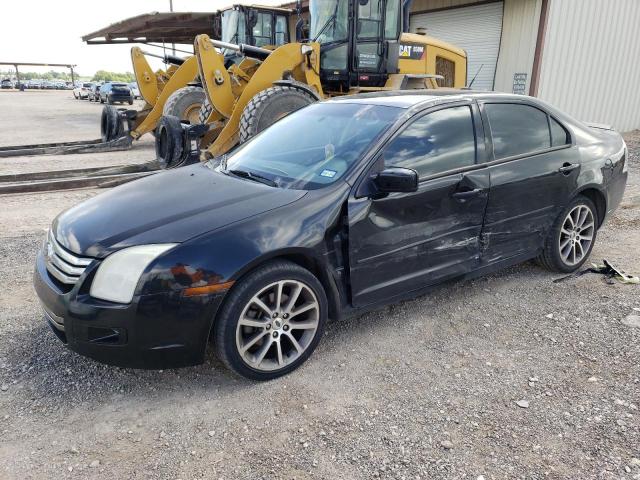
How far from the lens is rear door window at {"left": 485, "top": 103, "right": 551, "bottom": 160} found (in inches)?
149

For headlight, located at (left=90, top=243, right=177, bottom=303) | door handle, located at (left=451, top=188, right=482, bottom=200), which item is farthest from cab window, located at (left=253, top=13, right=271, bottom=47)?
headlight, located at (left=90, top=243, right=177, bottom=303)

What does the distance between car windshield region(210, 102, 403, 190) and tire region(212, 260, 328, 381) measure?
61 centimetres

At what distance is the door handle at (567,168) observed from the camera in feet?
13.3

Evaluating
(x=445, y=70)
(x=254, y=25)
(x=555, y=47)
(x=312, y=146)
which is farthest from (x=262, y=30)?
(x=312, y=146)

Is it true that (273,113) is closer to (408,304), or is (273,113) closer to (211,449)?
(408,304)

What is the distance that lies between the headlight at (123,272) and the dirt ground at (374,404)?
64 cm

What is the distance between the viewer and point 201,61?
8.44 m

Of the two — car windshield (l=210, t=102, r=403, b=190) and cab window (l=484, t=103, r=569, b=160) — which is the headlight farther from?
cab window (l=484, t=103, r=569, b=160)

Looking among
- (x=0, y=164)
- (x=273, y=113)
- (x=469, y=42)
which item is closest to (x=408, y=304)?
(x=273, y=113)

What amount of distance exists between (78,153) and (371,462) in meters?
10.1

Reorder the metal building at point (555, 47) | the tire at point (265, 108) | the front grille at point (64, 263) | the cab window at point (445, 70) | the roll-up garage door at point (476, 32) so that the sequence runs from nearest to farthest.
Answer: the front grille at point (64, 263) → the tire at point (265, 108) → the cab window at point (445, 70) → the metal building at point (555, 47) → the roll-up garage door at point (476, 32)

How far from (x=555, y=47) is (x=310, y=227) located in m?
12.1

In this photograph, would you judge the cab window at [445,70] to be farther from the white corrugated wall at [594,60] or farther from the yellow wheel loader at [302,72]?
the white corrugated wall at [594,60]

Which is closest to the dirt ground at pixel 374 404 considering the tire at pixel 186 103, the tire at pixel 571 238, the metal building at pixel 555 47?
the tire at pixel 571 238
